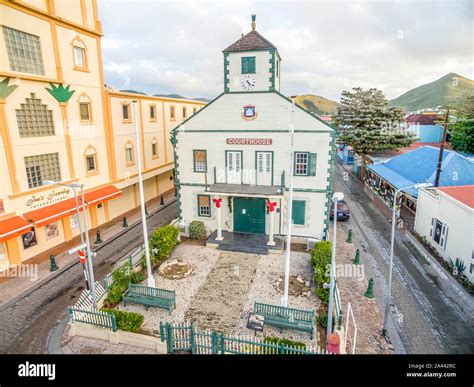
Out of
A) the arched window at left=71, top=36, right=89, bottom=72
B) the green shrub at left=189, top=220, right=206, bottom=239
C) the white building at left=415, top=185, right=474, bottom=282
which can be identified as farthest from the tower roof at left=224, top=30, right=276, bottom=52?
the white building at left=415, top=185, right=474, bottom=282

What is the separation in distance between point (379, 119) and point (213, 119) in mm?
24732

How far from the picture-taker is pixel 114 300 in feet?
50.5

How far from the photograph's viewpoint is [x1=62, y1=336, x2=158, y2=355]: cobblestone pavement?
12500 mm

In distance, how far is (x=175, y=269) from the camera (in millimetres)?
18875

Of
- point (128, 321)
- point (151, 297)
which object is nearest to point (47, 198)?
point (151, 297)

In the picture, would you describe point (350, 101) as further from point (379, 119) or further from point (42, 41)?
point (42, 41)

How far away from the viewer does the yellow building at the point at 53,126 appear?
17.6 meters

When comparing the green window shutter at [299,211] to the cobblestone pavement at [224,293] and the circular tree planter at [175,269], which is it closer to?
the cobblestone pavement at [224,293]

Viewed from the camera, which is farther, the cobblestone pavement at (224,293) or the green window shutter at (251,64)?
the green window shutter at (251,64)

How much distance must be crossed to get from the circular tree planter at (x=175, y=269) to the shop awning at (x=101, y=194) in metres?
7.51

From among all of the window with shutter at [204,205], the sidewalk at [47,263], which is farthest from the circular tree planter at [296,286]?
the sidewalk at [47,263]

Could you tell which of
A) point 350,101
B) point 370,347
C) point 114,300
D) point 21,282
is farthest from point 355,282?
point 350,101

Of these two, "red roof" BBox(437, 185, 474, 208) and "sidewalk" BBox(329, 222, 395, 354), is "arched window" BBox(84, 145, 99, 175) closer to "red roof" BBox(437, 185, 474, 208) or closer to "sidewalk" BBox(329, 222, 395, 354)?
"sidewalk" BBox(329, 222, 395, 354)

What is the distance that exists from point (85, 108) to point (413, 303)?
2442 cm
